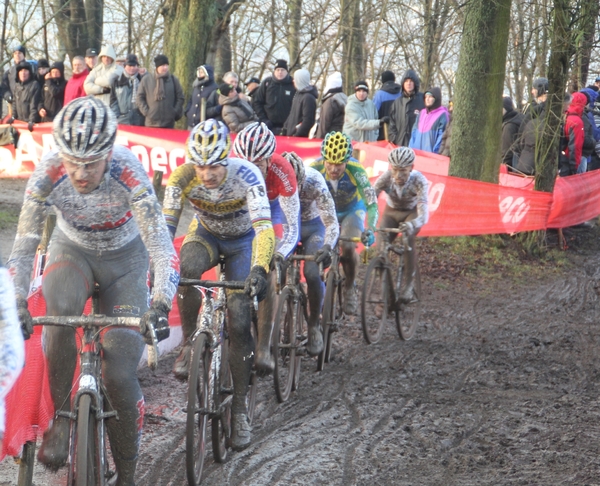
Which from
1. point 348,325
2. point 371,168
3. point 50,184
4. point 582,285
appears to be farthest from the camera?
point 371,168

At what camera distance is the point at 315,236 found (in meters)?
8.42

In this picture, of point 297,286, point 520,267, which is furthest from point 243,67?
point 297,286

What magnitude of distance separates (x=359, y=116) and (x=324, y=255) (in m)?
7.30

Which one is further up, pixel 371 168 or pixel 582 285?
pixel 371 168

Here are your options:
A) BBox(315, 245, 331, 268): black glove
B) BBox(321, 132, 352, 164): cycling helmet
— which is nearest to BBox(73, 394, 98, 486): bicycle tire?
BBox(315, 245, 331, 268): black glove

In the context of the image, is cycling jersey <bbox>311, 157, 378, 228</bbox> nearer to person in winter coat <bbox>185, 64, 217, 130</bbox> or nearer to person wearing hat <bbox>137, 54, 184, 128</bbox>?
person in winter coat <bbox>185, 64, 217, 130</bbox>

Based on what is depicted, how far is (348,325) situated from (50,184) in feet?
20.5

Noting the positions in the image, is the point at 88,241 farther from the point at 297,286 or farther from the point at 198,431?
the point at 297,286

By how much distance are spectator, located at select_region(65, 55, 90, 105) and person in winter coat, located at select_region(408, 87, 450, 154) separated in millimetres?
6020

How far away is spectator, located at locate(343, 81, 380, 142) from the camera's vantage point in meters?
14.6

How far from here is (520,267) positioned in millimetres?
13703

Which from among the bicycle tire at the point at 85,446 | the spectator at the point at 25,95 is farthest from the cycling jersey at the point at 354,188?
the spectator at the point at 25,95

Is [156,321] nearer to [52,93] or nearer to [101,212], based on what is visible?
[101,212]

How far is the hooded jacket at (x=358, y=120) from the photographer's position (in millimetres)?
14609
